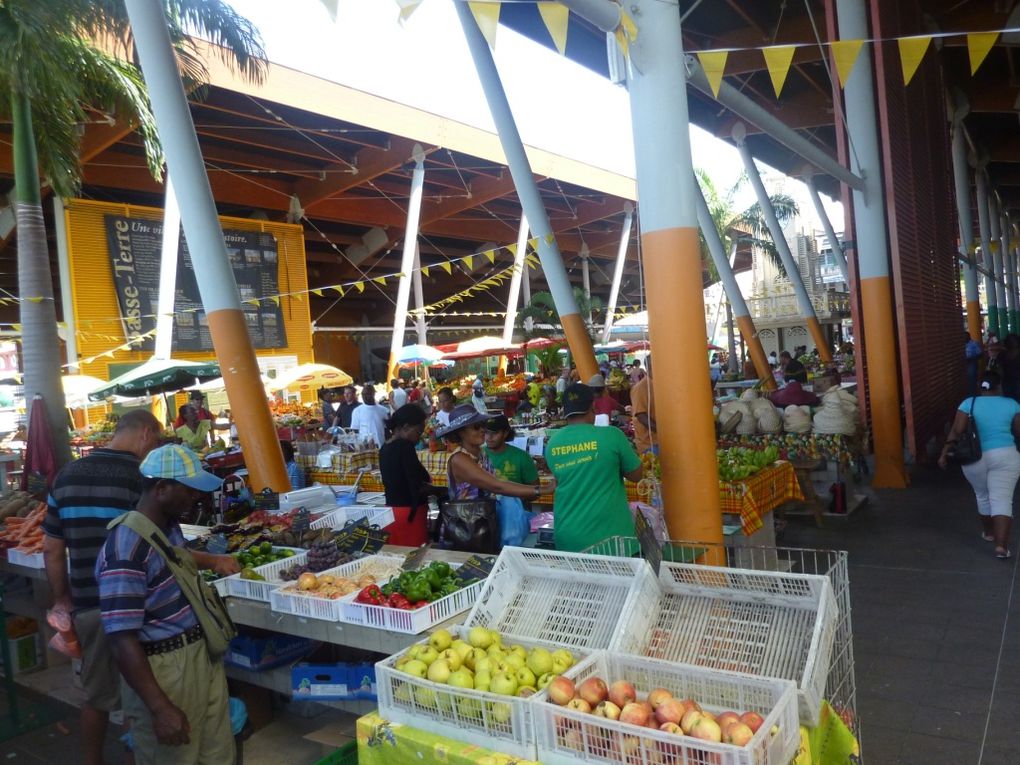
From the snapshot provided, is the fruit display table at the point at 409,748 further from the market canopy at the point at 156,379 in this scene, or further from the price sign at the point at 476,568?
the market canopy at the point at 156,379

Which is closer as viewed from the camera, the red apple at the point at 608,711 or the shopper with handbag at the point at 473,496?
the red apple at the point at 608,711

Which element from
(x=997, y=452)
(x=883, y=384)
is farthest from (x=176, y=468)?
(x=883, y=384)

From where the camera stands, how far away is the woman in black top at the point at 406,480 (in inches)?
215

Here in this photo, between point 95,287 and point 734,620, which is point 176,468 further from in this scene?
point 95,287

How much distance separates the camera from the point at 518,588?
3.27 m

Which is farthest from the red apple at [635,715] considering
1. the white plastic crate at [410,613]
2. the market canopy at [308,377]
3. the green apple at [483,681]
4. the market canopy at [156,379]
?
the market canopy at [308,377]

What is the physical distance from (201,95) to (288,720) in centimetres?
1186

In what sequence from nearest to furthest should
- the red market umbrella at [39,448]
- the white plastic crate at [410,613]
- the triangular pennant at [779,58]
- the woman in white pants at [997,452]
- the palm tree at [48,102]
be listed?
the white plastic crate at [410,613]
the triangular pennant at [779,58]
the woman in white pants at [997,452]
the red market umbrella at [39,448]
the palm tree at [48,102]

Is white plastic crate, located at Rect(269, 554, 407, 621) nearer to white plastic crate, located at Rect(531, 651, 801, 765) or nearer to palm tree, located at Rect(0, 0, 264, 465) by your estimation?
white plastic crate, located at Rect(531, 651, 801, 765)

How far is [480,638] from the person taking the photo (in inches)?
114

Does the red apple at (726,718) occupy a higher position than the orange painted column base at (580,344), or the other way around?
the orange painted column base at (580,344)

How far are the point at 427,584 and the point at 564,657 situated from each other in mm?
954

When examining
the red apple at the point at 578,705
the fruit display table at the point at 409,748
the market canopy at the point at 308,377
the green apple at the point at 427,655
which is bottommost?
the fruit display table at the point at 409,748

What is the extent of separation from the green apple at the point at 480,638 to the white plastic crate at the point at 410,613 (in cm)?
35
